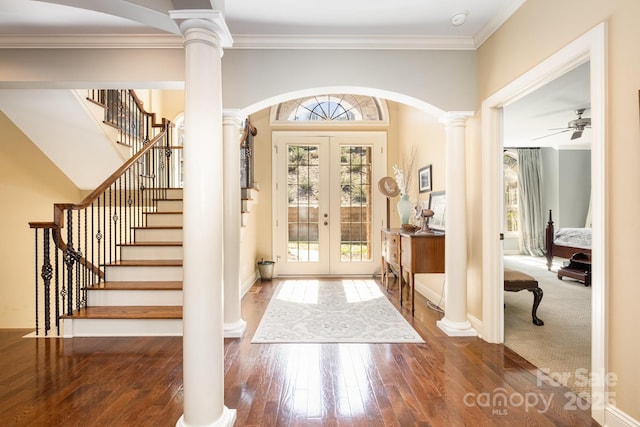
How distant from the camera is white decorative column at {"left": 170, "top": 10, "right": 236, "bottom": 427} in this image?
5.34 feet

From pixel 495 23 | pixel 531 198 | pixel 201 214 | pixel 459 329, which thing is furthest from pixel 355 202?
pixel 531 198

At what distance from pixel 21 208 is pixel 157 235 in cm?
226

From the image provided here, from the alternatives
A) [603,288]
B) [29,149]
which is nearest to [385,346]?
[603,288]

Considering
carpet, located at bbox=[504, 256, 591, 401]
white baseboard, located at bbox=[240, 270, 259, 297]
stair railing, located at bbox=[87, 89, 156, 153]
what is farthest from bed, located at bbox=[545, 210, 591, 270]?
stair railing, located at bbox=[87, 89, 156, 153]

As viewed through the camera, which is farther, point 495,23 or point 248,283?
point 248,283

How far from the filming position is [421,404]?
1.97m

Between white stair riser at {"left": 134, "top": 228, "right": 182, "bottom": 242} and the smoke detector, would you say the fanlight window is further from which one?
the smoke detector

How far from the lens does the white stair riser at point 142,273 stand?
3.50 meters

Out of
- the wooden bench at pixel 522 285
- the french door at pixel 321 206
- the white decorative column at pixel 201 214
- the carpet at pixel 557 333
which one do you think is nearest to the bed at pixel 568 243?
the carpet at pixel 557 333

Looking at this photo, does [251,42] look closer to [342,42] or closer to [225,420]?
[342,42]

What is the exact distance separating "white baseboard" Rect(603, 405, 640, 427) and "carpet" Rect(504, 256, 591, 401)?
0.31m

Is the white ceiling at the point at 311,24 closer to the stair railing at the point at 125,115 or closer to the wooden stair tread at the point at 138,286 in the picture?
the stair railing at the point at 125,115

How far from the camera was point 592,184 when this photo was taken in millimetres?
1806

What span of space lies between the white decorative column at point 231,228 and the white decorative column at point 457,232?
2008 mm
